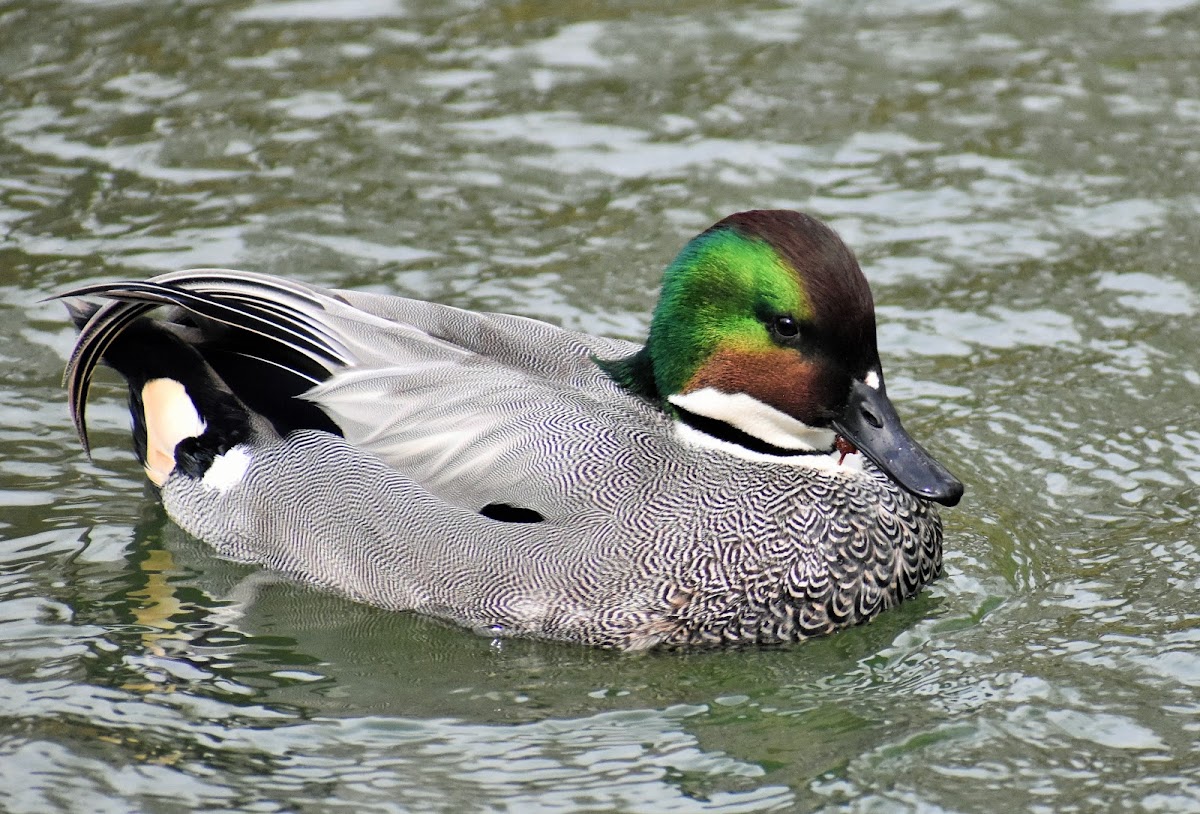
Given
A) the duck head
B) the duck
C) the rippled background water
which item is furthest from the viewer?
the duck

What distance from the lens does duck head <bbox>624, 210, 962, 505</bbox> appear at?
20.7ft

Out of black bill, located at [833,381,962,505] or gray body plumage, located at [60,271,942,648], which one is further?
gray body plumage, located at [60,271,942,648]

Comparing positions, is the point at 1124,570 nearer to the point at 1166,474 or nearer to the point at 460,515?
the point at 1166,474

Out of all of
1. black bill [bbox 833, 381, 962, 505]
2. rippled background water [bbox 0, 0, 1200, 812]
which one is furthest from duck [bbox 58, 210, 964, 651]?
rippled background water [bbox 0, 0, 1200, 812]

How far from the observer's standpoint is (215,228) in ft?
30.6

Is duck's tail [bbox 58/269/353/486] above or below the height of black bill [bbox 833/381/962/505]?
above

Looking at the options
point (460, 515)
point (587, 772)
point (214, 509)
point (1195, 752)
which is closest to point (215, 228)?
point (214, 509)

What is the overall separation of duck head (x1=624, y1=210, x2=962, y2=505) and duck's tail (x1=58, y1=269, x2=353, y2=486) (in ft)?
4.39

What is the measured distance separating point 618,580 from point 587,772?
2.96 ft

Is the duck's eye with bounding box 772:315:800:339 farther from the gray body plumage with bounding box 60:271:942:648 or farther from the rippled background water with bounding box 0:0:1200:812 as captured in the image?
the rippled background water with bounding box 0:0:1200:812

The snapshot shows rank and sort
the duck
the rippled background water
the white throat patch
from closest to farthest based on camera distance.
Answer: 1. the rippled background water
2. the duck
3. the white throat patch

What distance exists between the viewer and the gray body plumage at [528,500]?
647 cm

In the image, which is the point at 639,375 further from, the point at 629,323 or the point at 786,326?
the point at 629,323

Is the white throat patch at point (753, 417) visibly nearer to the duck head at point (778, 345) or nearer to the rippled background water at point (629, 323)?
the duck head at point (778, 345)
